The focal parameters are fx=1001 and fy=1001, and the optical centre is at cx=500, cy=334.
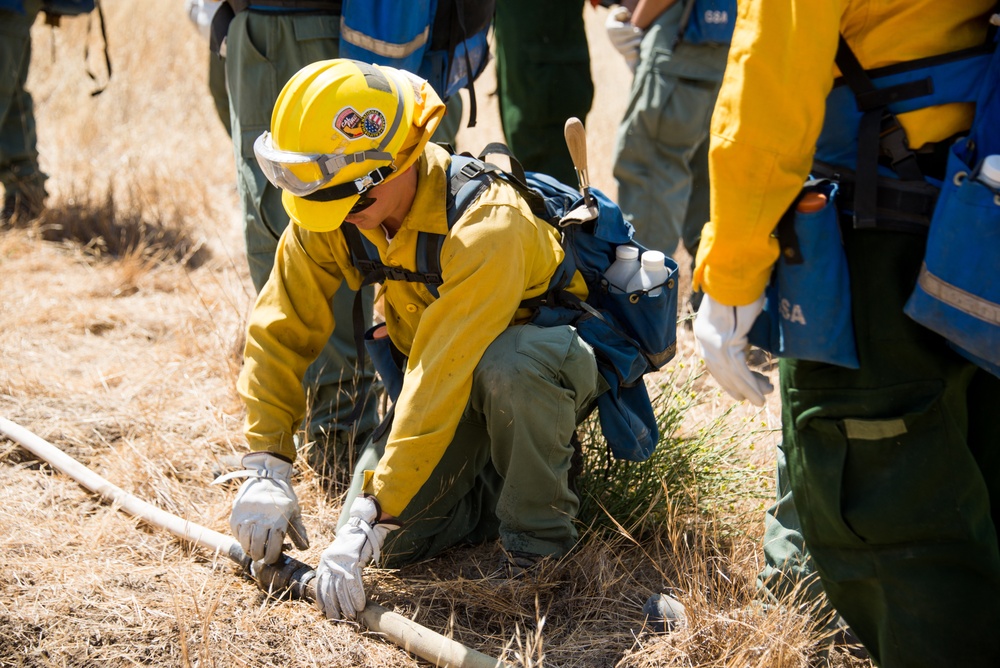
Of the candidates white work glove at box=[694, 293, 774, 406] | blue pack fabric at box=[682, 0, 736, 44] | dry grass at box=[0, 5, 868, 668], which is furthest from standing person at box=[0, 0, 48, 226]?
white work glove at box=[694, 293, 774, 406]

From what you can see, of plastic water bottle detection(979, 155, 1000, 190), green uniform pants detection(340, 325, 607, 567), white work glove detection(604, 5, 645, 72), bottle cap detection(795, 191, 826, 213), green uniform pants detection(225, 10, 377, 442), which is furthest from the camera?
white work glove detection(604, 5, 645, 72)

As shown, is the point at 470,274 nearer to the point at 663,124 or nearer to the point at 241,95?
the point at 241,95

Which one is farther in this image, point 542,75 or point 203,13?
point 542,75

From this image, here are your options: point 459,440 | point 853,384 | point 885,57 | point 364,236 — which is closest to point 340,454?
point 459,440

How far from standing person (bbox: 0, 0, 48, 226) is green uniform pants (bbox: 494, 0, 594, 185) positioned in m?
3.01

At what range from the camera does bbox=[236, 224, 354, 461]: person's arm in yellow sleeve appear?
302 centimetres

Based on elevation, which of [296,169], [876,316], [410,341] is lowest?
[410,341]

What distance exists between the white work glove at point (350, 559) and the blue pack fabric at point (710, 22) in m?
2.89

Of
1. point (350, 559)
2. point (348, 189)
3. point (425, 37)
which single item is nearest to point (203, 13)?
point (425, 37)

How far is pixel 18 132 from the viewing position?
6.30 metres

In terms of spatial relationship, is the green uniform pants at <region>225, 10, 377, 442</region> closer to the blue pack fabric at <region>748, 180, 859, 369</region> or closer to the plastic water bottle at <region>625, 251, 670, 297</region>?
the plastic water bottle at <region>625, 251, 670, 297</region>

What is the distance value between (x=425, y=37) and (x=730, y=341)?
2057 mm

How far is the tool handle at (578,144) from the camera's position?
2926 mm

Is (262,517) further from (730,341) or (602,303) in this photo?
(730,341)
